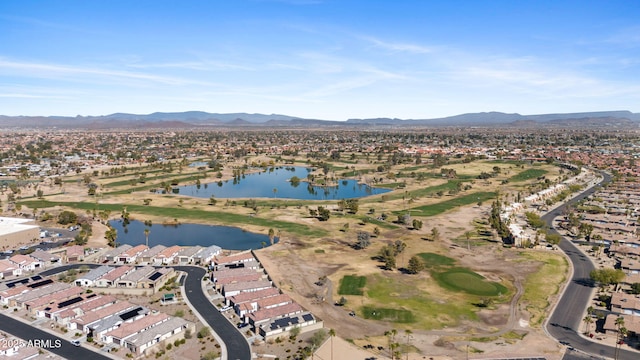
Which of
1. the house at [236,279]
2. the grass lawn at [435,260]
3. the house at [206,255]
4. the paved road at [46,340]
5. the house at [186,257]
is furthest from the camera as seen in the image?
the house at [186,257]

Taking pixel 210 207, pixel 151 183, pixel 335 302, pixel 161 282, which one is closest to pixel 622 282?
pixel 335 302

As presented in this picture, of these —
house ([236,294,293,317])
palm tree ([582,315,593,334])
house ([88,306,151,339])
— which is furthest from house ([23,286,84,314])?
palm tree ([582,315,593,334])

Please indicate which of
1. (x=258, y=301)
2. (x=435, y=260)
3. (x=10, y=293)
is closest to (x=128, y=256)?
(x=10, y=293)

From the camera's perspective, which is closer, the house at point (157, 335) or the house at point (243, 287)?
the house at point (157, 335)

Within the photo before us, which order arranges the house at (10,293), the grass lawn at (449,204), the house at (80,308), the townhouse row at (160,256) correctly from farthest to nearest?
the grass lawn at (449,204)
the townhouse row at (160,256)
the house at (10,293)
the house at (80,308)

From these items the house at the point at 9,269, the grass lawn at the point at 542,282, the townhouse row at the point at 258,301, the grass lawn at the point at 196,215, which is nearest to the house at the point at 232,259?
the townhouse row at the point at 258,301

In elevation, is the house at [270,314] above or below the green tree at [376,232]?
below

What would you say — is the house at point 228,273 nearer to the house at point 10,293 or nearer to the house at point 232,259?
the house at point 232,259

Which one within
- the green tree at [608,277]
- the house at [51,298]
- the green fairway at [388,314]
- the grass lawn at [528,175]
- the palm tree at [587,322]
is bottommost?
the green fairway at [388,314]
